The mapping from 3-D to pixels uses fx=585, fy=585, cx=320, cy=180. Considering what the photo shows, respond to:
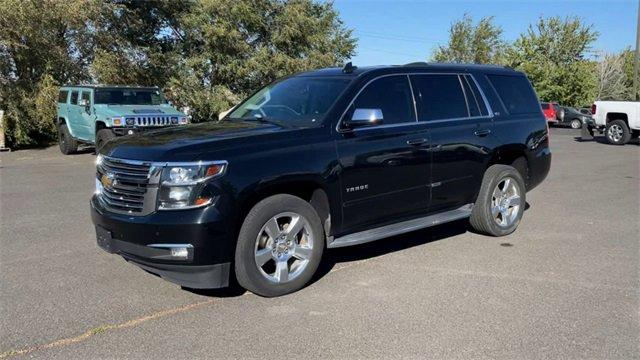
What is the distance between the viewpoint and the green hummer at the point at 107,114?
13.7 metres

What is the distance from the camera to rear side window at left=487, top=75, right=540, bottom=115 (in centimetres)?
666

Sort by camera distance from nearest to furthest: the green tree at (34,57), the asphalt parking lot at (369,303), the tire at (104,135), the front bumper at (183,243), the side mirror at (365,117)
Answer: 1. the asphalt parking lot at (369,303)
2. the front bumper at (183,243)
3. the side mirror at (365,117)
4. the tire at (104,135)
5. the green tree at (34,57)

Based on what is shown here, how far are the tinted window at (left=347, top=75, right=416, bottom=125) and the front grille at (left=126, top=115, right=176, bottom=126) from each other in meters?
9.47

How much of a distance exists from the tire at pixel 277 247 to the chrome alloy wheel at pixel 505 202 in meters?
2.50

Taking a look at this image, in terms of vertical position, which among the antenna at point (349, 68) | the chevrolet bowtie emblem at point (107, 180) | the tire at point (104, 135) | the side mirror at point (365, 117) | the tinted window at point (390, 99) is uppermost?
the antenna at point (349, 68)

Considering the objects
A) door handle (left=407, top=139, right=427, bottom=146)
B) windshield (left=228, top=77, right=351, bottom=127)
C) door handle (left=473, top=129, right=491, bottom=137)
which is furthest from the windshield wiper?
door handle (left=473, top=129, right=491, bottom=137)

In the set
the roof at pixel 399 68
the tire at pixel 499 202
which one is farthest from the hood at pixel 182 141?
the tire at pixel 499 202

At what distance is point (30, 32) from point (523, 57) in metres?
37.1

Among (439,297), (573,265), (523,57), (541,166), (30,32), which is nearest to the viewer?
(439,297)

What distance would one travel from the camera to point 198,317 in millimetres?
4180

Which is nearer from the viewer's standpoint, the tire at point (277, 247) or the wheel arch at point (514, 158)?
the tire at point (277, 247)

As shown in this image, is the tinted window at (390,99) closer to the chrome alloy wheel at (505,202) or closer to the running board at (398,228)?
the running board at (398,228)

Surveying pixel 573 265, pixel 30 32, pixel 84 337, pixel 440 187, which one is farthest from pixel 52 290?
pixel 30 32

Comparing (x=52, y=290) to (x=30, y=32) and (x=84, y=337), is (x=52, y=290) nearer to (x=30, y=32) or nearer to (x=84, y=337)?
(x=84, y=337)
